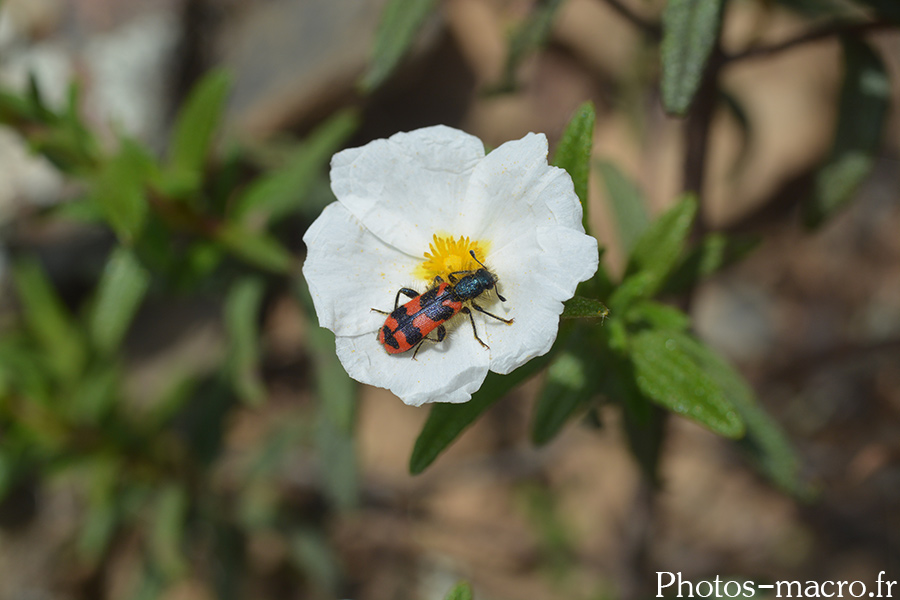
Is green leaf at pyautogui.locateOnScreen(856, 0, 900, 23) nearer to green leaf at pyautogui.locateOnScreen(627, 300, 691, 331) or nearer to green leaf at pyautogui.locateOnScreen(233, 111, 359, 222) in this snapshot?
green leaf at pyautogui.locateOnScreen(627, 300, 691, 331)

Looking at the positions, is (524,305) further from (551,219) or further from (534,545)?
(534,545)

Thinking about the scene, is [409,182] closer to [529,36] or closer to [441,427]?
[441,427]


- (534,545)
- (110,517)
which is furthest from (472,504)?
(110,517)

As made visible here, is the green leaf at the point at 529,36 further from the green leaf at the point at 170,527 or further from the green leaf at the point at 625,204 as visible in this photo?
the green leaf at the point at 170,527

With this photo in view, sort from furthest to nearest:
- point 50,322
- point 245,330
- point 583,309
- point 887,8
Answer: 1. point 50,322
2. point 245,330
3. point 887,8
4. point 583,309

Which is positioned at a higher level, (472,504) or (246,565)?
(472,504)

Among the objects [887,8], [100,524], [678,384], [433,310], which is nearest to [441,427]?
[433,310]
